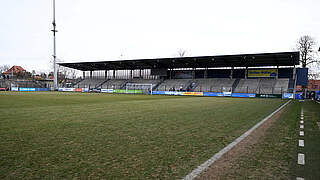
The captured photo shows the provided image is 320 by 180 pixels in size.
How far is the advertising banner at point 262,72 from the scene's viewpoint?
153ft

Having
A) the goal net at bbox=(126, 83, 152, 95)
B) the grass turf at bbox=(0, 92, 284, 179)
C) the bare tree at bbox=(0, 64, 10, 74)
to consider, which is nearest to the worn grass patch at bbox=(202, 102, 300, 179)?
the grass turf at bbox=(0, 92, 284, 179)

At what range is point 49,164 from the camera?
132 inches

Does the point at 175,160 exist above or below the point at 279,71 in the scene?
below

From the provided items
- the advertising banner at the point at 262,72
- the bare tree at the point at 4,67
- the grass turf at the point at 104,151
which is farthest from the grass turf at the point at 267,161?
the bare tree at the point at 4,67

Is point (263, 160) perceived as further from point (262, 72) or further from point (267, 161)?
point (262, 72)

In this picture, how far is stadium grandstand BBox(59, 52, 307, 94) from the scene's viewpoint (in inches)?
1653

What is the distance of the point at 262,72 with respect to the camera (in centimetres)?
4766

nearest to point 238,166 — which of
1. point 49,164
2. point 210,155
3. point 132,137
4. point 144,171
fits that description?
point 210,155

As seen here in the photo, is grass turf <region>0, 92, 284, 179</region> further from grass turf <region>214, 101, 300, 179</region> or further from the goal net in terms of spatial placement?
the goal net

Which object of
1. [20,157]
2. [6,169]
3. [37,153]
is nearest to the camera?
[6,169]

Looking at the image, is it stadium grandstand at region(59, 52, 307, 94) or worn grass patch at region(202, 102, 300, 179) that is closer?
worn grass patch at region(202, 102, 300, 179)

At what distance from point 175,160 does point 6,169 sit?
274 cm

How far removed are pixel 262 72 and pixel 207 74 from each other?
43.4 ft

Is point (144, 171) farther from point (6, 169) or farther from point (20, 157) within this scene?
point (20, 157)
